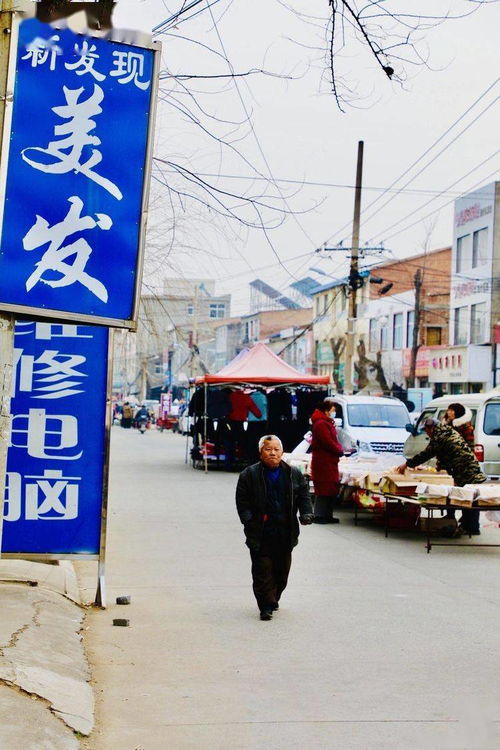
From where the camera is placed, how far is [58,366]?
9.66 meters

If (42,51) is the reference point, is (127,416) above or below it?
below

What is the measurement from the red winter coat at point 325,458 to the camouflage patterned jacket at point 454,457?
2.22 m

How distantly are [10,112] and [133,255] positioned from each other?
133 cm

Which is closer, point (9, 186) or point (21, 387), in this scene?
point (9, 186)

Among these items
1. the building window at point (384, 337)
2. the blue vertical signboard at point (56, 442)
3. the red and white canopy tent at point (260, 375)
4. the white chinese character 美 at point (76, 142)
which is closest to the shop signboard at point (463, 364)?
the building window at point (384, 337)

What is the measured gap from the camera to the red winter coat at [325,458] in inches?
659

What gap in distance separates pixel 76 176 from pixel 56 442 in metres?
2.89

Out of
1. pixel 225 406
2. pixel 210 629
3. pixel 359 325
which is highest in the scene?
pixel 359 325

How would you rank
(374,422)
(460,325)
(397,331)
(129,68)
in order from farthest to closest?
(397,331)
(460,325)
(374,422)
(129,68)

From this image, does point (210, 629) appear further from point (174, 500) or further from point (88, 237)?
point (174, 500)

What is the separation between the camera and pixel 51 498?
9688 mm

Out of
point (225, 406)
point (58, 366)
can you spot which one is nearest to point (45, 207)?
point (58, 366)

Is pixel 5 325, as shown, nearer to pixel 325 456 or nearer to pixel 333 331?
pixel 325 456

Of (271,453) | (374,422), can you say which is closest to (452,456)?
(271,453)
